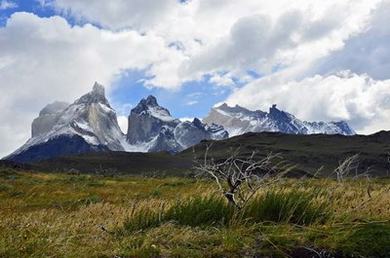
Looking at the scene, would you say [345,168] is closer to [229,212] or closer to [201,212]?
[229,212]

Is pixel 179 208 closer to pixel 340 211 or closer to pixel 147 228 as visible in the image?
pixel 147 228

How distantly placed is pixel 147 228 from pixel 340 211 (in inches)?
131

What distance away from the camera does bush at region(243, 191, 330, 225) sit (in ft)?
31.1

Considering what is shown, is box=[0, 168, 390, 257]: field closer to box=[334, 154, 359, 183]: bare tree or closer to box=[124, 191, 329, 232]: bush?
box=[124, 191, 329, 232]: bush

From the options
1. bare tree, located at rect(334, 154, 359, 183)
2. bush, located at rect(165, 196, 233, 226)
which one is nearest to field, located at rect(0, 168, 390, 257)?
bush, located at rect(165, 196, 233, 226)

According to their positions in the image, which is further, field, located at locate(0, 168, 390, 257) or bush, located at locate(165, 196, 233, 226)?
bush, located at locate(165, 196, 233, 226)

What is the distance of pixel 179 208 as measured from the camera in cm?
995

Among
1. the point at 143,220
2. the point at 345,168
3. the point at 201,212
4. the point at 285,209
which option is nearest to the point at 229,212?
the point at 201,212

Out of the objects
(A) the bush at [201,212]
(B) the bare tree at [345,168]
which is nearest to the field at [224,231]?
(A) the bush at [201,212]

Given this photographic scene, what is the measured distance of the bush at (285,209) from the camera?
9.47 m

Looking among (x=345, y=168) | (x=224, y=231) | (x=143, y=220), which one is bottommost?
(x=224, y=231)

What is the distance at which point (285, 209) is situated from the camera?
31.8 feet

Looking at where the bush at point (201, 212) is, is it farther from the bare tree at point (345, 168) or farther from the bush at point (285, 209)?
the bare tree at point (345, 168)

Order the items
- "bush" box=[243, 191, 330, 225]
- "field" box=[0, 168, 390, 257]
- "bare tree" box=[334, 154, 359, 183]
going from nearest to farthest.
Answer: "field" box=[0, 168, 390, 257] → "bush" box=[243, 191, 330, 225] → "bare tree" box=[334, 154, 359, 183]
